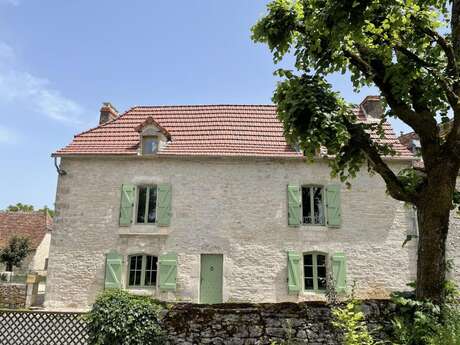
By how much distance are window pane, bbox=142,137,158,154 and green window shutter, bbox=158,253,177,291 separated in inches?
148

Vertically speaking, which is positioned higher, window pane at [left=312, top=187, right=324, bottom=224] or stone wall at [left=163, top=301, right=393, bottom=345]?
window pane at [left=312, top=187, right=324, bottom=224]

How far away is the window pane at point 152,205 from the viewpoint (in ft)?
43.6

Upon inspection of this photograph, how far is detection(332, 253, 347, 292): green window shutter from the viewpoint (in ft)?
40.8

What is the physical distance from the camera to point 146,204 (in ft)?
43.8

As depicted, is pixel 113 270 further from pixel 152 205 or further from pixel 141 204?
pixel 152 205

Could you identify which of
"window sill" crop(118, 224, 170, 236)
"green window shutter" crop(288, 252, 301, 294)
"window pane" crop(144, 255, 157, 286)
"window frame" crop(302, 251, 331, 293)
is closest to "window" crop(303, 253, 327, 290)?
"window frame" crop(302, 251, 331, 293)

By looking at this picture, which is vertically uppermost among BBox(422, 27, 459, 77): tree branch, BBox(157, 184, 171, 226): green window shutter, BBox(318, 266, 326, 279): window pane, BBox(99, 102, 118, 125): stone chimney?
BBox(99, 102, 118, 125): stone chimney

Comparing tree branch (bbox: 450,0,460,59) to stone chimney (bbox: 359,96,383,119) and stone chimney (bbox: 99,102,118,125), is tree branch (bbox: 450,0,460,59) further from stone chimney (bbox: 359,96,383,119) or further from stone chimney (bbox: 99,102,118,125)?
stone chimney (bbox: 99,102,118,125)

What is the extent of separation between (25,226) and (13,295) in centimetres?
1471

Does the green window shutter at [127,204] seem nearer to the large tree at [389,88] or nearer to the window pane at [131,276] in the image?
the window pane at [131,276]

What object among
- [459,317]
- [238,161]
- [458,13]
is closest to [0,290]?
[238,161]

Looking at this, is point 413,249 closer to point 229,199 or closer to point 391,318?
point 229,199

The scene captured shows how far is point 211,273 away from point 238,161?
3862mm

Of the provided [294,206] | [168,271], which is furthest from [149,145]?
[294,206]
